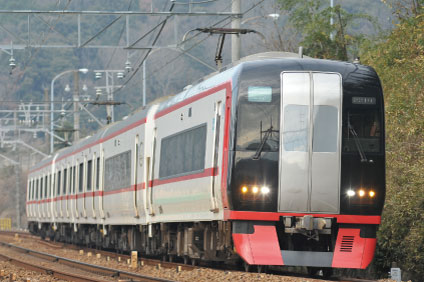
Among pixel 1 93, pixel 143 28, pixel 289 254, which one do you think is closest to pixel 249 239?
pixel 289 254

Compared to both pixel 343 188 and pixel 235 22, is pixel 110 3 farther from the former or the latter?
pixel 343 188

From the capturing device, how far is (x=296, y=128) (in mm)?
13594

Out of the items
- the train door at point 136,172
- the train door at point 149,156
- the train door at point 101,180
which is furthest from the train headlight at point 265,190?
the train door at point 101,180

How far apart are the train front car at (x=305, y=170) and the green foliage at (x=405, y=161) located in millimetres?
2545

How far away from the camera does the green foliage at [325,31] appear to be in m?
31.5

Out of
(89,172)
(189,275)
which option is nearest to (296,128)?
(189,275)

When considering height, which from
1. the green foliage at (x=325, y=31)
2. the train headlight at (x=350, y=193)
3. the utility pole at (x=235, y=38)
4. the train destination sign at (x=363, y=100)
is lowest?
the train headlight at (x=350, y=193)

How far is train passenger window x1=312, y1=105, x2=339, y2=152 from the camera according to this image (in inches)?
534

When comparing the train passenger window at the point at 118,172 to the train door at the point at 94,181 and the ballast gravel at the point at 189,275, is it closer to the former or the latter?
the train door at the point at 94,181

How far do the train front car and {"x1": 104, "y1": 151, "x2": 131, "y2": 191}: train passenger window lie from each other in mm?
8023

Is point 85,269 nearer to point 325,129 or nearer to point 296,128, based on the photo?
point 296,128

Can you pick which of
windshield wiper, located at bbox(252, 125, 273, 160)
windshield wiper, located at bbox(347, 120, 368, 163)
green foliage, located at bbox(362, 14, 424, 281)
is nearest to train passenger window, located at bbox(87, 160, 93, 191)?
green foliage, located at bbox(362, 14, 424, 281)

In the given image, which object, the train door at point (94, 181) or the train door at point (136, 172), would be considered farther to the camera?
the train door at point (94, 181)

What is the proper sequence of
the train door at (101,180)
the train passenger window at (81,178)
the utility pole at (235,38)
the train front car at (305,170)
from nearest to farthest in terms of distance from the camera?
the train front car at (305,170) → the utility pole at (235,38) → the train door at (101,180) → the train passenger window at (81,178)
